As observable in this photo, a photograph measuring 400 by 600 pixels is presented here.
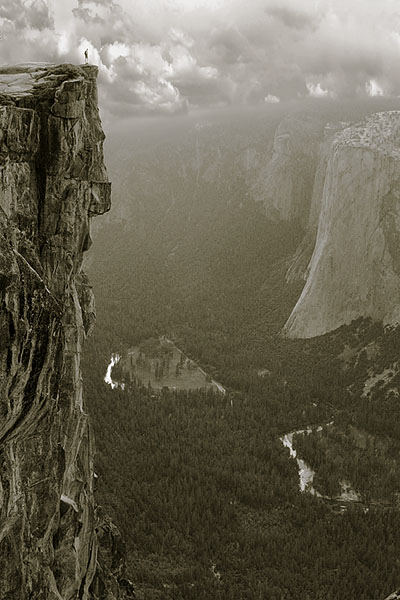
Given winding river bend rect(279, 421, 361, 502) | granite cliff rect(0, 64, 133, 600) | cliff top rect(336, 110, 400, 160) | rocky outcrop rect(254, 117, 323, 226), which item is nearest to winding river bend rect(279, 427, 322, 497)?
winding river bend rect(279, 421, 361, 502)

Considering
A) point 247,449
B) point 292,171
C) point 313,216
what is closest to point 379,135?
point 313,216

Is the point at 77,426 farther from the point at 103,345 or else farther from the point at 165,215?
the point at 165,215

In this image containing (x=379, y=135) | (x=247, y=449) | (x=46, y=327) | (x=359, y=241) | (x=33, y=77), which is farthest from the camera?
(x=379, y=135)

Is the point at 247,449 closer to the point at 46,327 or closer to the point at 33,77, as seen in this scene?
the point at 33,77

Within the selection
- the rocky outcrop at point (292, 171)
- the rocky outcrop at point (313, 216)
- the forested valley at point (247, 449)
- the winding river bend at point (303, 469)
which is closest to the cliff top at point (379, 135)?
the rocky outcrop at point (313, 216)

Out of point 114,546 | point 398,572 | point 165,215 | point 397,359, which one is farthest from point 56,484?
point 165,215
